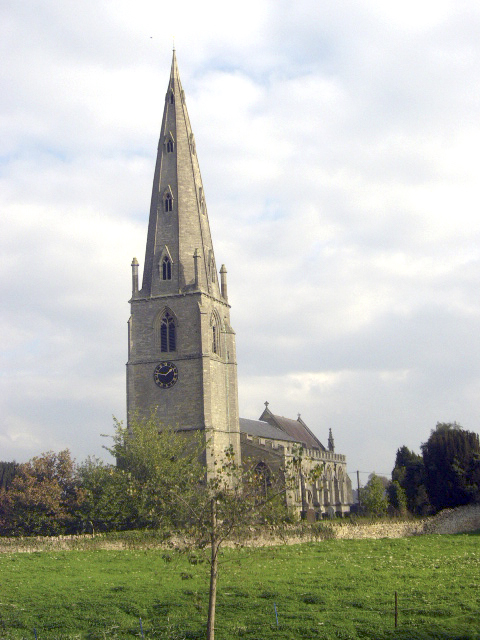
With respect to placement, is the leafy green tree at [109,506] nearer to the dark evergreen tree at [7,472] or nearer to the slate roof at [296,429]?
→ the dark evergreen tree at [7,472]

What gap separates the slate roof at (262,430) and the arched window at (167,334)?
1261 centimetres

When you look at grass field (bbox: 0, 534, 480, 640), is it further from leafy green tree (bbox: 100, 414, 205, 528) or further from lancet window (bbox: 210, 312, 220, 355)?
lancet window (bbox: 210, 312, 220, 355)

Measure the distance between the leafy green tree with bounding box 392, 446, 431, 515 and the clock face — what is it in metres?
20.5

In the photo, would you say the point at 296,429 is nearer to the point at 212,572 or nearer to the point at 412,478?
the point at 412,478

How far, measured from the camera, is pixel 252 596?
1011 inches

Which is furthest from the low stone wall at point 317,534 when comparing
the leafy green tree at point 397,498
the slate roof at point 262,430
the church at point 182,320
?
the slate roof at point 262,430

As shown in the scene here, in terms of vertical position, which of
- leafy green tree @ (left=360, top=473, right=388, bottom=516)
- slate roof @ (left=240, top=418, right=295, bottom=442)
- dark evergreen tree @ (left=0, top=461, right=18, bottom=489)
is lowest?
leafy green tree @ (left=360, top=473, right=388, bottom=516)

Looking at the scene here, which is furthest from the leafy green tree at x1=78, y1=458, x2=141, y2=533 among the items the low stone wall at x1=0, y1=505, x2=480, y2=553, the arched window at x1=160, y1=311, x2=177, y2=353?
the arched window at x1=160, y1=311, x2=177, y2=353

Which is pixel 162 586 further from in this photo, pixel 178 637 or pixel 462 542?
pixel 462 542

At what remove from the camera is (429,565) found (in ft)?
102

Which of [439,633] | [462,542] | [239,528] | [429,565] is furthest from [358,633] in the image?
[462,542]

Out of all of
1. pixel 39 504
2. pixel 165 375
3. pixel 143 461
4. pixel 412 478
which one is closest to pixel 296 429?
pixel 412 478

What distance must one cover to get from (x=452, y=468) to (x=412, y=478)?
5622 millimetres

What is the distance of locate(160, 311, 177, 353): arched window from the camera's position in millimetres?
61875
